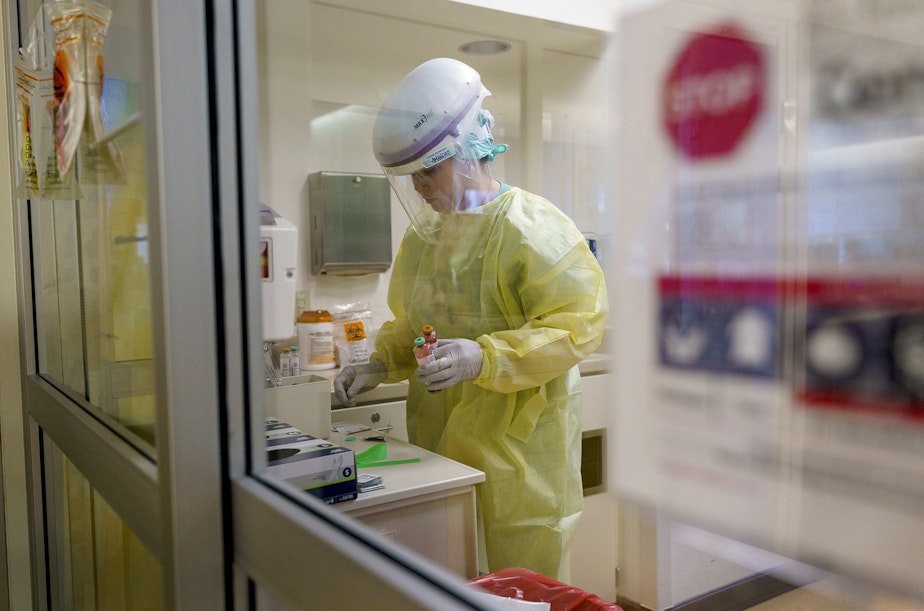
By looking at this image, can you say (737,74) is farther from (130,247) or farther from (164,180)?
(130,247)

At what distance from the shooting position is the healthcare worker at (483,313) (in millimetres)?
738

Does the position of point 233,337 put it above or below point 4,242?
below

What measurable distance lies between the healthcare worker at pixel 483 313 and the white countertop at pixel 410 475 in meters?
0.02

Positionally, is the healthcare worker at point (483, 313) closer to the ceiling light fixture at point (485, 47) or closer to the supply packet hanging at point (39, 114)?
the ceiling light fixture at point (485, 47)

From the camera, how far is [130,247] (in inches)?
40.6

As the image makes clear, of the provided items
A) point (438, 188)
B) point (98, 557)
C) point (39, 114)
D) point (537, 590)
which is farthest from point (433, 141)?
Result: point (98, 557)

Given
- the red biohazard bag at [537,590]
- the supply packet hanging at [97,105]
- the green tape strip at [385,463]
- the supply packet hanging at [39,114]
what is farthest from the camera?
the supply packet hanging at [39,114]

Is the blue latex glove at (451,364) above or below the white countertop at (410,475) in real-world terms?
above

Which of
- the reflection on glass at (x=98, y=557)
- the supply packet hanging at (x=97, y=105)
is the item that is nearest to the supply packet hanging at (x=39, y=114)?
the supply packet hanging at (x=97, y=105)

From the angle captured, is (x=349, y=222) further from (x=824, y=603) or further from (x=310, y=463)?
(x=824, y=603)

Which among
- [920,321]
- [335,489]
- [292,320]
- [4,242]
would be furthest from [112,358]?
[920,321]

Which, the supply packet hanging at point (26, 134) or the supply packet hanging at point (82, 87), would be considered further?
the supply packet hanging at point (26, 134)

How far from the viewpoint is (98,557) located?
1407mm

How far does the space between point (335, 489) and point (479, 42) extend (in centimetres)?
51
